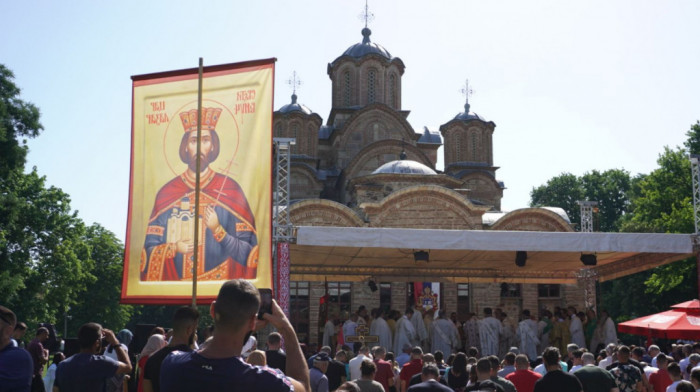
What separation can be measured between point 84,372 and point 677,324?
44.0 ft

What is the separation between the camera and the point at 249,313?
2.94 meters

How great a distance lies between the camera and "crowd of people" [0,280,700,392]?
9.58ft

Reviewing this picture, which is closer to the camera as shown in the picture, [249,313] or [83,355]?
[249,313]

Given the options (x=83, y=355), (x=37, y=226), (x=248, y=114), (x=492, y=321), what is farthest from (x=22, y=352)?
(x=37, y=226)

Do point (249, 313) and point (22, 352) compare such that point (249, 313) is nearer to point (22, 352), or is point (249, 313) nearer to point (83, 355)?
point (22, 352)

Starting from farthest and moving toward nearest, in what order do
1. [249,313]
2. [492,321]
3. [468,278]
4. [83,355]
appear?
1. [468,278]
2. [492,321]
3. [83,355]
4. [249,313]

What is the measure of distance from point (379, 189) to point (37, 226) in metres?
14.3

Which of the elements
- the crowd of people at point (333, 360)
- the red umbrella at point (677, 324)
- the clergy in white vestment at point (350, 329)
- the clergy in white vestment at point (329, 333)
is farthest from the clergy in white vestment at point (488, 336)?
the clergy in white vestment at point (329, 333)

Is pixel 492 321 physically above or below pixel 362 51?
below

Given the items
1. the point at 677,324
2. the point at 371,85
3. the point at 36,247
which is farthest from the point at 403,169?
the point at 677,324

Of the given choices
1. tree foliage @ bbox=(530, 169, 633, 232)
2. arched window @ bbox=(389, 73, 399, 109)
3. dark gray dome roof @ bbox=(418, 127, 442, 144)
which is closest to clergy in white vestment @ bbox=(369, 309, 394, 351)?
arched window @ bbox=(389, 73, 399, 109)

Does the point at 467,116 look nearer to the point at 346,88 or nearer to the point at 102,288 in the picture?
the point at 346,88

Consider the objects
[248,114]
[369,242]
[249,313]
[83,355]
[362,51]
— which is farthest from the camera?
[362,51]

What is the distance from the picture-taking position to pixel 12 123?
25.8 metres
